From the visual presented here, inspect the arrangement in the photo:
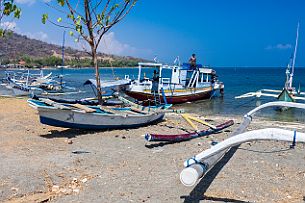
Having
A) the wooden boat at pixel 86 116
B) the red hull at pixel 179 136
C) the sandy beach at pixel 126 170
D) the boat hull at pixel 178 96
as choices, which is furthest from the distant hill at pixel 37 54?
the sandy beach at pixel 126 170

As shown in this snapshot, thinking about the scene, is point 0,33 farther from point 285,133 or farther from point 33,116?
point 33,116

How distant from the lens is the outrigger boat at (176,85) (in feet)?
73.1

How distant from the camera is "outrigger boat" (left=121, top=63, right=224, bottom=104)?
22.3 metres

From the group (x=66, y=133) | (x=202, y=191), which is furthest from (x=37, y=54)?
(x=202, y=191)

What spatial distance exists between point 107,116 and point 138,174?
4045mm

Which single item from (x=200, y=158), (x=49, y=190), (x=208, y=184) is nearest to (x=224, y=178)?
(x=208, y=184)

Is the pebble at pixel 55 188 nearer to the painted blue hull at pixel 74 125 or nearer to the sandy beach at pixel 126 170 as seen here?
the sandy beach at pixel 126 170

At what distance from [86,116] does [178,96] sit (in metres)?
14.6

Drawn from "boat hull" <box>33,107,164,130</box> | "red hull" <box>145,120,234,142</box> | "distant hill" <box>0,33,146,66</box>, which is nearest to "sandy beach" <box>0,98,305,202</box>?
"red hull" <box>145,120,234,142</box>

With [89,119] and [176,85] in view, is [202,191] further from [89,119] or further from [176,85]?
[176,85]

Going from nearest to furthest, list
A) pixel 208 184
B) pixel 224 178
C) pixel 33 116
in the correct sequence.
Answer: pixel 208 184, pixel 224 178, pixel 33 116

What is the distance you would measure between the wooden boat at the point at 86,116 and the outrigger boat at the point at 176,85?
8.70m

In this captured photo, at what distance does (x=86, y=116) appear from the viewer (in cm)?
984

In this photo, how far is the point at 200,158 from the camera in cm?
402
